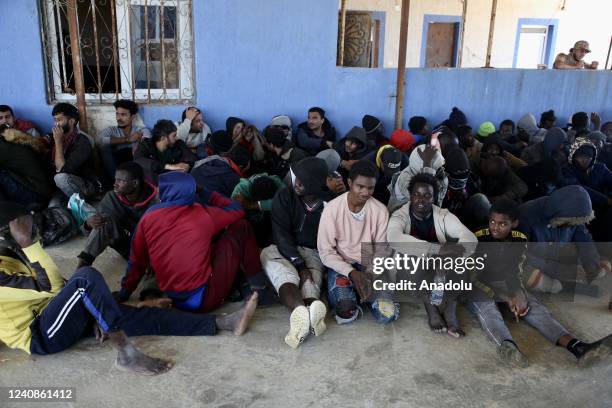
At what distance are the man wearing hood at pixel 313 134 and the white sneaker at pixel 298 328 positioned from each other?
2987mm

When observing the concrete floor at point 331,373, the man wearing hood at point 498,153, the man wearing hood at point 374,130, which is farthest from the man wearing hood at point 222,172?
the man wearing hood at point 498,153

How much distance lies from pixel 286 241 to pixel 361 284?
2.01 feet

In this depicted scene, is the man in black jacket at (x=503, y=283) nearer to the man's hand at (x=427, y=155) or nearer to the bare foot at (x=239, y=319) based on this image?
the man's hand at (x=427, y=155)

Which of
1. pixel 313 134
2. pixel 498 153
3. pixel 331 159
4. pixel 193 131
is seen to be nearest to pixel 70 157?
pixel 193 131

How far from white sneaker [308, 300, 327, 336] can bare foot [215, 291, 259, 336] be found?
1.12 feet

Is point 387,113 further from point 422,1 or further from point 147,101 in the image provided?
point 422,1

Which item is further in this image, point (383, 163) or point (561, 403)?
point (383, 163)

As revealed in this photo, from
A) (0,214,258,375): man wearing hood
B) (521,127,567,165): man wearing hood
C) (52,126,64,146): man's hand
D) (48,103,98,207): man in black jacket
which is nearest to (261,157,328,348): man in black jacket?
(0,214,258,375): man wearing hood

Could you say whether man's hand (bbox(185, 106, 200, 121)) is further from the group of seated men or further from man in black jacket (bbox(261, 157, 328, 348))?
man in black jacket (bbox(261, 157, 328, 348))

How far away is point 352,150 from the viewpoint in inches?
194

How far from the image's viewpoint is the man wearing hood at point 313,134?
5.66m

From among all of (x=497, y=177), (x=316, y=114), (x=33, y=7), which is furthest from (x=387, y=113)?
(x=33, y=7)

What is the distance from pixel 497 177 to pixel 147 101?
12.2ft

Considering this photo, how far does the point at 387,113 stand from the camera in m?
6.14
